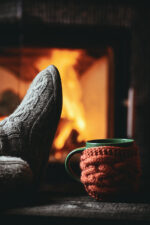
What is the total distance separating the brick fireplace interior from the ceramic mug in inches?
30.6

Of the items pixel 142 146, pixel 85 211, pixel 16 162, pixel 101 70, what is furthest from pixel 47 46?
pixel 85 211

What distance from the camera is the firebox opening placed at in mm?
1222

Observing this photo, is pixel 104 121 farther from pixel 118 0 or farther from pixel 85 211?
pixel 85 211

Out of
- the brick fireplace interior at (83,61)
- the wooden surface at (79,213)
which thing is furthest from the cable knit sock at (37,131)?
the brick fireplace interior at (83,61)

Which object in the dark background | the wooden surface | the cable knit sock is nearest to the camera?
the wooden surface

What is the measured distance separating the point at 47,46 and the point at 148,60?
18.5 inches

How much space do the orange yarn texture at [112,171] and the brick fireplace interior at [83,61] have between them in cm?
78

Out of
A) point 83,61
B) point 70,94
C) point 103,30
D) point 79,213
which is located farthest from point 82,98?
point 79,213

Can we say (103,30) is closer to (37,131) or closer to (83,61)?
(83,61)

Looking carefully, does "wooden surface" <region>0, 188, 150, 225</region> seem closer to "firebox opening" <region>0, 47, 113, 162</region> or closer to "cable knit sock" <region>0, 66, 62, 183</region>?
"cable knit sock" <region>0, 66, 62, 183</region>

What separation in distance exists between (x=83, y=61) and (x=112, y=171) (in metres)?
0.94

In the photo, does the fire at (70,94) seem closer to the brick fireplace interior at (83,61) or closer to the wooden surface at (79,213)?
the brick fireplace interior at (83,61)

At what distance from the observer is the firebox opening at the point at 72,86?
122cm

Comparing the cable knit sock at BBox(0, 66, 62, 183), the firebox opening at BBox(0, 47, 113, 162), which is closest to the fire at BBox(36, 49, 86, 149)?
the firebox opening at BBox(0, 47, 113, 162)
